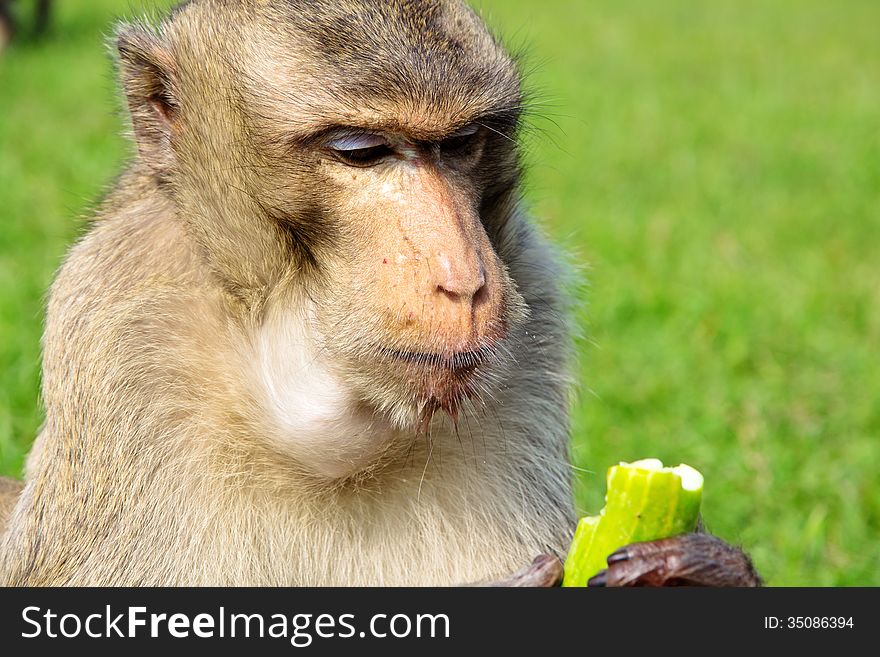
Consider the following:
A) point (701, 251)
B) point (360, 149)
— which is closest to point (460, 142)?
point (360, 149)

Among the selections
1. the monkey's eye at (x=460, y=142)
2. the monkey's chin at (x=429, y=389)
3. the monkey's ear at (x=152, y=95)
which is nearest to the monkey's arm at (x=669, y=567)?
the monkey's chin at (x=429, y=389)

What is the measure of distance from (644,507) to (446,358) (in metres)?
0.50

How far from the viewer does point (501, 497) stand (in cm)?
307

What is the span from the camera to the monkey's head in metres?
2.40

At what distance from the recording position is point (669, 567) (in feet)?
8.00

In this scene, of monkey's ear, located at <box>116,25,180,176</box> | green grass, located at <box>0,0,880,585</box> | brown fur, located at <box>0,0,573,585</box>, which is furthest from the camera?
green grass, located at <box>0,0,880,585</box>

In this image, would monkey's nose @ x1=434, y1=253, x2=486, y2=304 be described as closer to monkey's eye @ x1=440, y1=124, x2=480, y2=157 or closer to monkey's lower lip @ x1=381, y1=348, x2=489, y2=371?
monkey's lower lip @ x1=381, y1=348, x2=489, y2=371

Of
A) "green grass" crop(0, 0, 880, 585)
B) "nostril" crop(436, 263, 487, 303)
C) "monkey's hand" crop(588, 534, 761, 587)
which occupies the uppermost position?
"green grass" crop(0, 0, 880, 585)

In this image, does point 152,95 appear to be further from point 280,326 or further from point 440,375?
point 440,375

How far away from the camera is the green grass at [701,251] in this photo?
4.55 meters

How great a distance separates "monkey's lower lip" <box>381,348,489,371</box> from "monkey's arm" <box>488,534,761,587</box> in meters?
0.48

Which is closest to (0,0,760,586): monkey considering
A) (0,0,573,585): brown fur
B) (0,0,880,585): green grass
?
(0,0,573,585): brown fur

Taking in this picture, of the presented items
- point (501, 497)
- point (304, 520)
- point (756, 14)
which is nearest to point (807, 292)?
point (501, 497)
